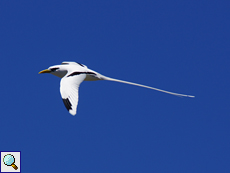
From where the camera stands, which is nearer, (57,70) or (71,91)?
(71,91)

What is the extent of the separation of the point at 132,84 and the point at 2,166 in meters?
8.36

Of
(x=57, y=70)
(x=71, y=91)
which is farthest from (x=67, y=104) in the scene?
(x=57, y=70)

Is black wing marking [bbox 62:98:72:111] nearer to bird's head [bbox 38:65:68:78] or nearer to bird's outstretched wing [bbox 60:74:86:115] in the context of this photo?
bird's outstretched wing [bbox 60:74:86:115]

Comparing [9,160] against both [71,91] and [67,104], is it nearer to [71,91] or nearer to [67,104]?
[71,91]

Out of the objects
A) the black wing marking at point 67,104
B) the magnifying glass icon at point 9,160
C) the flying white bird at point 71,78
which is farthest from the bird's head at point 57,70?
the magnifying glass icon at point 9,160

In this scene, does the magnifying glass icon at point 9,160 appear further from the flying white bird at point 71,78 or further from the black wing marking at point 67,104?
the black wing marking at point 67,104

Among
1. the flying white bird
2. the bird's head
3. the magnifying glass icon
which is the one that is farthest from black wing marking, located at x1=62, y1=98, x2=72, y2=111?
the magnifying glass icon

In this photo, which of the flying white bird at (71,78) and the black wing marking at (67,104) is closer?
the black wing marking at (67,104)

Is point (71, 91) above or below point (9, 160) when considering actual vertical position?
above

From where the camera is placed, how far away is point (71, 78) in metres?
22.9

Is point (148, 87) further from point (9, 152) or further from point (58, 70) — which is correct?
point (9, 152)

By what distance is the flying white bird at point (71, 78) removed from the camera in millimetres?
20953

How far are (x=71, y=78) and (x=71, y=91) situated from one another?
143 centimetres

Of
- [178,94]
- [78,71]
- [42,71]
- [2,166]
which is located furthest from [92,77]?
[2,166]
